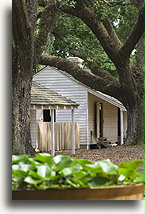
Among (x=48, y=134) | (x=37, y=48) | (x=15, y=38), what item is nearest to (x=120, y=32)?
(x=48, y=134)

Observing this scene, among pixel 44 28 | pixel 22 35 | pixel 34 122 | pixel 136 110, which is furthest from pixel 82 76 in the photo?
pixel 22 35

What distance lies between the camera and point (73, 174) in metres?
4.04

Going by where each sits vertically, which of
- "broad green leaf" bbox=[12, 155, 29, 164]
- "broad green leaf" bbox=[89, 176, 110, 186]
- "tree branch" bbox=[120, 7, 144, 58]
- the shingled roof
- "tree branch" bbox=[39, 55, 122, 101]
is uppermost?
A: "tree branch" bbox=[120, 7, 144, 58]

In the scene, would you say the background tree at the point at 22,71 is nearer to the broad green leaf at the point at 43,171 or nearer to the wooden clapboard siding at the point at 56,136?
the wooden clapboard siding at the point at 56,136

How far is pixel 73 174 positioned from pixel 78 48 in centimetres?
1226

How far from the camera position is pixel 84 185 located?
4.05 meters

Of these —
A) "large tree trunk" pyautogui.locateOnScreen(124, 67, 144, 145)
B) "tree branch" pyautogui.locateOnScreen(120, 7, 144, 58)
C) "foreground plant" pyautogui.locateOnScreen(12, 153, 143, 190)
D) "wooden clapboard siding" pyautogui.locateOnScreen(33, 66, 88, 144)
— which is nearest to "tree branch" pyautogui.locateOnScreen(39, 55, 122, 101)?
"large tree trunk" pyautogui.locateOnScreen(124, 67, 144, 145)

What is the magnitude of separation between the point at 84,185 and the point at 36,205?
0.46m

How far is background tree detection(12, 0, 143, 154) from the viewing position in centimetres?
887

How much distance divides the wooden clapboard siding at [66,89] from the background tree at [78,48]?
811 mm

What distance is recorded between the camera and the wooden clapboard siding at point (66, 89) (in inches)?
675

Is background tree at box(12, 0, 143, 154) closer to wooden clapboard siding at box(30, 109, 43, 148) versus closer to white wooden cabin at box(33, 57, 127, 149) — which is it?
white wooden cabin at box(33, 57, 127, 149)

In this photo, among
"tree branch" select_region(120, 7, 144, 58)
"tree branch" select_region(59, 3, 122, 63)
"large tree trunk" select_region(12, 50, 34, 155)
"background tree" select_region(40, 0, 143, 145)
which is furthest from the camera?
"tree branch" select_region(59, 3, 122, 63)

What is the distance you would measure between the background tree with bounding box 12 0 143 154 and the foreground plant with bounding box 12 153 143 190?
12.6 feet
